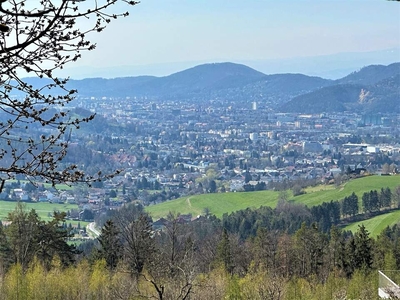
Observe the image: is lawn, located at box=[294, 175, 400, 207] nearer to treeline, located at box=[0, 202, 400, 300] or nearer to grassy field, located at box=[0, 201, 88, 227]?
grassy field, located at box=[0, 201, 88, 227]

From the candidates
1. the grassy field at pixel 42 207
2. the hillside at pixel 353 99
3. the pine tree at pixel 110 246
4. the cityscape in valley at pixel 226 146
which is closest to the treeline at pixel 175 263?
the pine tree at pixel 110 246

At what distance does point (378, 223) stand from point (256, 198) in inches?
673

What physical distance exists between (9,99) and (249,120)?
14564 centimetres

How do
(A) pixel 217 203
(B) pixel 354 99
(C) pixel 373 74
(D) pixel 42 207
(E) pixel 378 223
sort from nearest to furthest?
(E) pixel 378 223
(D) pixel 42 207
(A) pixel 217 203
(B) pixel 354 99
(C) pixel 373 74

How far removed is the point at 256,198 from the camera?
182 ft

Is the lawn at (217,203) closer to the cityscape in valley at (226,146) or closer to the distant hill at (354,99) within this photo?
the cityscape in valley at (226,146)

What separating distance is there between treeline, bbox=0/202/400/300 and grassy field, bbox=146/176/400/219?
78.4 ft

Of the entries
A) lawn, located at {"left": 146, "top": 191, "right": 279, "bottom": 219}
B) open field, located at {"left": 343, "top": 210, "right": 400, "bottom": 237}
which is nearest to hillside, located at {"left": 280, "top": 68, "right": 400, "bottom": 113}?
lawn, located at {"left": 146, "top": 191, "right": 279, "bottom": 219}

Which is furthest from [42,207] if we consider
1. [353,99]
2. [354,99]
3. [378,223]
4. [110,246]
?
[354,99]

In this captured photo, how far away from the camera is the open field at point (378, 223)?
38375mm

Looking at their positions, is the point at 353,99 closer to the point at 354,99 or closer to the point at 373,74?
the point at 354,99

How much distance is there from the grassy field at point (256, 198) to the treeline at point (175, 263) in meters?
23.9

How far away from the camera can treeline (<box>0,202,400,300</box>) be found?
48.0 feet

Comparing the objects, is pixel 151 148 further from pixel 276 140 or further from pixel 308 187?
pixel 308 187
